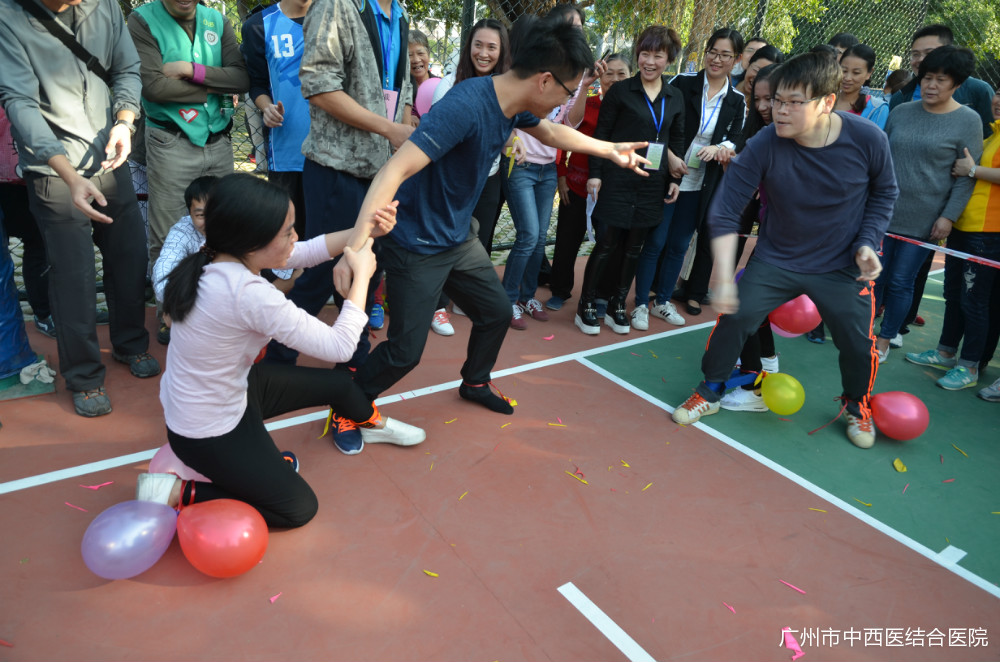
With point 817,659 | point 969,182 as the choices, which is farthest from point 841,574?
point 969,182

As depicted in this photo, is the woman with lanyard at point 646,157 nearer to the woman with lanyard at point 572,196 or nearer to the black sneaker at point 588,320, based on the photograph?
the black sneaker at point 588,320

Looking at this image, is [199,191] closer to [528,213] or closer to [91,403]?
[91,403]

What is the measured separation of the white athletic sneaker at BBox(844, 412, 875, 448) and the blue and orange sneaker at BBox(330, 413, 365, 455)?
2.80 metres

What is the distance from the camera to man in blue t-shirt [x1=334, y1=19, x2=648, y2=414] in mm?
2559

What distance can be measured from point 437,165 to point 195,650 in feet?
6.70

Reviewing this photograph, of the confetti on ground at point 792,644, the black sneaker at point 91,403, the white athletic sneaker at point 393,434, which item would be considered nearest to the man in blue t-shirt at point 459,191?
the white athletic sneaker at point 393,434

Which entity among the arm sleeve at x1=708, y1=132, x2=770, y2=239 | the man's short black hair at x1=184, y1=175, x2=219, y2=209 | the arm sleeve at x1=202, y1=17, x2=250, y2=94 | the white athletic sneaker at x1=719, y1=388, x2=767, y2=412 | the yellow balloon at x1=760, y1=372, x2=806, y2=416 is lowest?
the white athletic sneaker at x1=719, y1=388, x2=767, y2=412

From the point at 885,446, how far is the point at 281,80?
416 cm

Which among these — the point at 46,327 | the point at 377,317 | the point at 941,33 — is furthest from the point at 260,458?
the point at 941,33

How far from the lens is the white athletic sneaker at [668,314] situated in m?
5.43

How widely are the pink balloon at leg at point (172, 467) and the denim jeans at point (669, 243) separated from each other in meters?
3.76

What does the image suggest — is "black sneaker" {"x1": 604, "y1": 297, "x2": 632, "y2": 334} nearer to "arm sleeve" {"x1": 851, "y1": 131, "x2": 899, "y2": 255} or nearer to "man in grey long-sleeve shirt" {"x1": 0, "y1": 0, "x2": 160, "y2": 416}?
"arm sleeve" {"x1": 851, "y1": 131, "x2": 899, "y2": 255}

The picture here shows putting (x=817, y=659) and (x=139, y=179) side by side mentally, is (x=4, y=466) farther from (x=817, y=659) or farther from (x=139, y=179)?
(x=817, y=659)

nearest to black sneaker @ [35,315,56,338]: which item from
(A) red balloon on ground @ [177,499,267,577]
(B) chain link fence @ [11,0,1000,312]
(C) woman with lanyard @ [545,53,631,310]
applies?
(B) chain link fence @ [11,0,1000,312]
